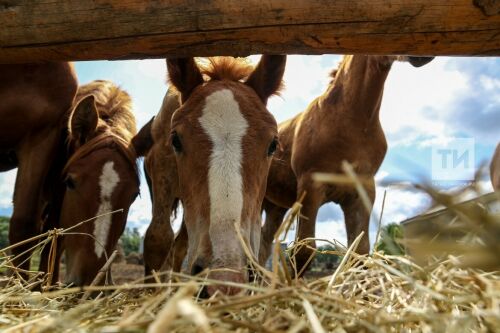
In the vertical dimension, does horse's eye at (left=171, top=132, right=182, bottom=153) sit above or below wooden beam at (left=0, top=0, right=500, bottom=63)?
below

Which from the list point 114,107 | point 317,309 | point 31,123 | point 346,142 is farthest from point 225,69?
point 317,309

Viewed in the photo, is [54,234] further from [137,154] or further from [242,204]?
[137,154]

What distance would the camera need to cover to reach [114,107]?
5160mm

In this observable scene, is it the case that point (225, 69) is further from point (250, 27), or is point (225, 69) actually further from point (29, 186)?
point (29, 186)

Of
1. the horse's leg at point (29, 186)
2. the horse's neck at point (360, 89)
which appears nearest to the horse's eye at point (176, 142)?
the horse's leg at point (29, 186)

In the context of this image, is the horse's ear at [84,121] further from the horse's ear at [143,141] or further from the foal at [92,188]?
the horse's ear at [143,141]

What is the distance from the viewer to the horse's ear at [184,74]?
120 inches

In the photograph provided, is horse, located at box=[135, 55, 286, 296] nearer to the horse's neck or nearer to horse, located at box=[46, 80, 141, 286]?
horse, located at box=[46, 80, 141, 286]

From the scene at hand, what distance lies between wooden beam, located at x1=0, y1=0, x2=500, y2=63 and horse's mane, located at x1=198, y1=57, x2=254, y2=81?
3.66 ft

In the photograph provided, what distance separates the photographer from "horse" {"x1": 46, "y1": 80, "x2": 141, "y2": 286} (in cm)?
337

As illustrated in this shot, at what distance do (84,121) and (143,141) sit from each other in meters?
0.68

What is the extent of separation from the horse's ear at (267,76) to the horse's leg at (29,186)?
1750 mm

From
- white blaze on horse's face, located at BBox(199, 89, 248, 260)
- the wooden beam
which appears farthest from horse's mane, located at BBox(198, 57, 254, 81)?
the wooden beam

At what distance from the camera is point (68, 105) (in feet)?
12.1
